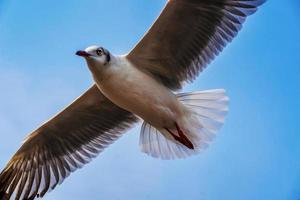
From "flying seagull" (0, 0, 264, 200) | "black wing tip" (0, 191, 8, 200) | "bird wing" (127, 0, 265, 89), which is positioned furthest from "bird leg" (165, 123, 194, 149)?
"black wing tip" (0, 191, 8, 200)

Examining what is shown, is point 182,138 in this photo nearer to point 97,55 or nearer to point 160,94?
Answer: point 160,94

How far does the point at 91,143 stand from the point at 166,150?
542mm

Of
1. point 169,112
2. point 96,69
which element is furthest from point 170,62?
point 96,69

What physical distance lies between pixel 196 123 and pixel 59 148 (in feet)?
3.05

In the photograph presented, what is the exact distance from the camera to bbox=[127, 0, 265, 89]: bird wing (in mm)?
2838

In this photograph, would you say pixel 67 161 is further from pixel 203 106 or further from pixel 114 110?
pixel 203 106

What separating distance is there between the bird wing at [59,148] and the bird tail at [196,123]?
0.32 m

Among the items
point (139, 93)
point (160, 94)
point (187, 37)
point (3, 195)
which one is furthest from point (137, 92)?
point (3, 195)

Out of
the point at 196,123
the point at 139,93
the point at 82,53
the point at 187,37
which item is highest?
the point at 187,37

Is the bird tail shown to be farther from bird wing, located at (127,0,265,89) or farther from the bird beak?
the bird beak

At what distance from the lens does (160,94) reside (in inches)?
114

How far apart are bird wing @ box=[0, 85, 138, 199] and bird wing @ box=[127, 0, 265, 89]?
44cm

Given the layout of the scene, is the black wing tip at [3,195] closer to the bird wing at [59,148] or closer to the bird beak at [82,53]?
the bird wing at [59,148]

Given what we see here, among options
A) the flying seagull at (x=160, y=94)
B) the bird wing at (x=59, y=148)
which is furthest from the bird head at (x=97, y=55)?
the bird wing at (x=59, y=148)
